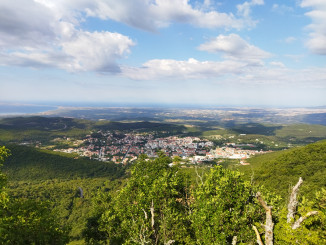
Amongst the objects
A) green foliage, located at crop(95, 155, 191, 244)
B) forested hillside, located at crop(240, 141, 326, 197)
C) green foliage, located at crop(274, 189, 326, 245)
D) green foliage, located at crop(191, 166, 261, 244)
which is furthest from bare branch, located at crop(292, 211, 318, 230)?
forested hillside, located at crop(240, 141, 326, 197)

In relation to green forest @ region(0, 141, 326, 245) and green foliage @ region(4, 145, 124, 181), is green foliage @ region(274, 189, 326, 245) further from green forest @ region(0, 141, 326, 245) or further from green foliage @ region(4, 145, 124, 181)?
green foliage @ region(4, 145, 124, 181)

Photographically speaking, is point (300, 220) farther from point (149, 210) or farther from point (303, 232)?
point (149, 210)

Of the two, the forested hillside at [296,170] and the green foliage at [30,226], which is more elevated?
the green foliage at [30,226]

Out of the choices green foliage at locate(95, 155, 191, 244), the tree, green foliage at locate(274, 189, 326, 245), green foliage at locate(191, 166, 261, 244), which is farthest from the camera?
green foliage at locate(95, 155, 191, 244)

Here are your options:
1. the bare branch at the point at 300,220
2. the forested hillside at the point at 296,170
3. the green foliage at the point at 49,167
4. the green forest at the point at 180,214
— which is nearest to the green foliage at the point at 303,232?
the green forest at the point at 180,214

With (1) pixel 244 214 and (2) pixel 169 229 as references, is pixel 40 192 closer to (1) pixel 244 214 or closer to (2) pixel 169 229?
(2) pixel 169 229

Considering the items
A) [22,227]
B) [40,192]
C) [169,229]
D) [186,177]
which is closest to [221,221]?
[169,229]

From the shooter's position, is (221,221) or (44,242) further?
(44,242)

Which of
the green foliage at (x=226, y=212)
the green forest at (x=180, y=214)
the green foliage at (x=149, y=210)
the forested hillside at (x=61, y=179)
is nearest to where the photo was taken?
Result: the green forest at (x=180, y=214)

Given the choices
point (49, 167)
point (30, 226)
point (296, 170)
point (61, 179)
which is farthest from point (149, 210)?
point (49, 167)

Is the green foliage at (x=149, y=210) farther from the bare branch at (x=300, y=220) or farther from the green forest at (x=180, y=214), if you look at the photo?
the bare branch at (x=300, y=220)

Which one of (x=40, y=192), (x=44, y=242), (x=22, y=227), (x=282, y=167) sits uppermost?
(x=22, y=227)
